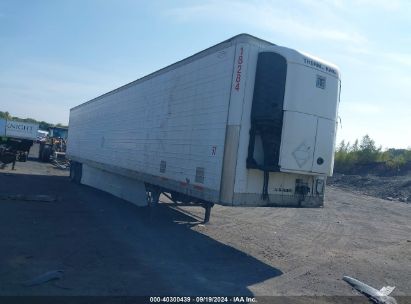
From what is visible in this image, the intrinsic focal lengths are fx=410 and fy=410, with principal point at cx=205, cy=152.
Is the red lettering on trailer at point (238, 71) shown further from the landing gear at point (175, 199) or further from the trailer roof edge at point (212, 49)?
the landing gear at point (175, 199)

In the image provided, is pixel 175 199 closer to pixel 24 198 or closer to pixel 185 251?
pixel 185 251

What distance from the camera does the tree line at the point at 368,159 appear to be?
134 feet

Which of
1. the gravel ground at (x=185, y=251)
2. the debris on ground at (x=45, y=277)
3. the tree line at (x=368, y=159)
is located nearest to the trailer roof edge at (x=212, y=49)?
the gravel ground at (x=185, y=251)

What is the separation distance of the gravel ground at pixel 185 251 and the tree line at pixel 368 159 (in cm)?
2770

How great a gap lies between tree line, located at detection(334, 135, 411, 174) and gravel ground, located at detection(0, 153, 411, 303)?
27704 millimetres

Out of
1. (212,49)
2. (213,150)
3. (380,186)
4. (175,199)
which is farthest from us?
(380,186)

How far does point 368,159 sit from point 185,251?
3891 centimetres

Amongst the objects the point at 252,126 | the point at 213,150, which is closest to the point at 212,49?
the point at 252,126

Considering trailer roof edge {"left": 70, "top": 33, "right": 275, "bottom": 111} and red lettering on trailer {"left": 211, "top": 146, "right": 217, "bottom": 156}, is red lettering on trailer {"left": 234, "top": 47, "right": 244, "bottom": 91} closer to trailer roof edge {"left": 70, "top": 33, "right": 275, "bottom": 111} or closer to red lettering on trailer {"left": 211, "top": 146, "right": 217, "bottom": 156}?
trailer roof edge {"left": 70, "top": 33, "right": 275, "bottom": 111}

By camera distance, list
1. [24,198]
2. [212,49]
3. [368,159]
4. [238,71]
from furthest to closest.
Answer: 1. [368,159]
2. [24,198]
3. [212,49]
4. [238,71]

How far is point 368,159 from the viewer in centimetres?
4359

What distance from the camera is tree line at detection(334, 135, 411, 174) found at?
134 feet

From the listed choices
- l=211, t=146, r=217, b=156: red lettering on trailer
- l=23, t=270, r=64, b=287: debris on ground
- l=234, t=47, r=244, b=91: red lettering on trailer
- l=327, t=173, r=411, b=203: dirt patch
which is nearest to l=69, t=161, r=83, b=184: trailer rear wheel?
l=211, t=146, r=217, b=156: red lettering on trailer

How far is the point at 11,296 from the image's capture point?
545cm
